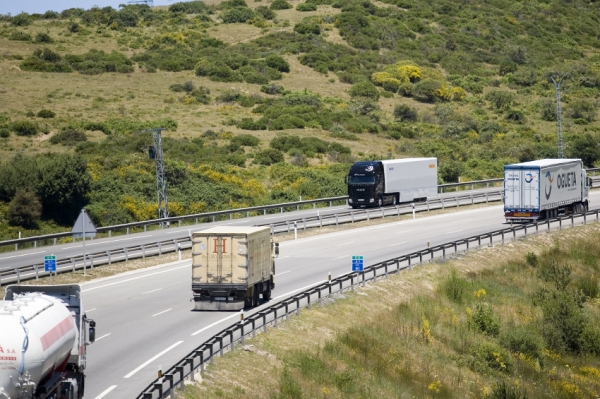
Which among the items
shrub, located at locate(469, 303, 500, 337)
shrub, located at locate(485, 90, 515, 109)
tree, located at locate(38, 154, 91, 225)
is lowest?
shrub, located at locate(469, 303, 500, 337)

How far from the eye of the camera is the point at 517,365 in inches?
1208

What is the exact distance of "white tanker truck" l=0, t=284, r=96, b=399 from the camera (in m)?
14.4

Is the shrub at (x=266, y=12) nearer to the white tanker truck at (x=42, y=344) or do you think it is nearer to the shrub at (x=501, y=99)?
the shrub at (x=501, y=99)

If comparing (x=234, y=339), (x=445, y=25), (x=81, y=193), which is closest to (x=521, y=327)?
(x=234, y=339)

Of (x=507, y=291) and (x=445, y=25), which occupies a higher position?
(x=445, y=25)

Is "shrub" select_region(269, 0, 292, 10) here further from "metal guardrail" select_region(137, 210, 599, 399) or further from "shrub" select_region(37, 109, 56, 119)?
"metal guardrail" select_region(137, 210, 599, 399)

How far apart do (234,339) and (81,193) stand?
33322 mm

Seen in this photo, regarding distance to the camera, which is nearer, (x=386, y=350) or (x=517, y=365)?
(x=386, y=350)

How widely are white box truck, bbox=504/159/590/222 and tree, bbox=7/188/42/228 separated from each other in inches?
1036

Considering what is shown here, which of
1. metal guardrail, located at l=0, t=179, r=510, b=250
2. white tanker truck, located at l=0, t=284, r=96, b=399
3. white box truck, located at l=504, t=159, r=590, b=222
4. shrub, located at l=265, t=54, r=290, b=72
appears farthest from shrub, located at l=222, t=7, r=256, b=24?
white tanker truck, located at l=0, t=284, r=96, b=399

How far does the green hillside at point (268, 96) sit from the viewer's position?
6231cm

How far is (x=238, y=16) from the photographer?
5428 inches

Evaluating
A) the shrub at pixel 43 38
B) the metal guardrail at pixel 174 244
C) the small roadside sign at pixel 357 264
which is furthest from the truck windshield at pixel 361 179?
the shrub at pixel 43 38

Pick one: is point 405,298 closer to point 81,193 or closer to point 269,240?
point 269,240
